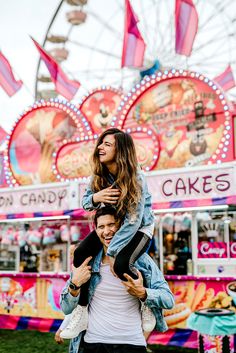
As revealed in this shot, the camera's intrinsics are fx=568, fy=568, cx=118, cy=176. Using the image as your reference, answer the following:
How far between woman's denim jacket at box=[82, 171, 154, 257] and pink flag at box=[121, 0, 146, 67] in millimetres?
8322

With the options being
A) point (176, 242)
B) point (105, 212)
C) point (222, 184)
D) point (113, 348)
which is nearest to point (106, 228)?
point (105, 212)

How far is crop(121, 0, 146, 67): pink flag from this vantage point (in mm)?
10203

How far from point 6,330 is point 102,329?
6.93 m

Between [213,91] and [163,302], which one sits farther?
[213,91]

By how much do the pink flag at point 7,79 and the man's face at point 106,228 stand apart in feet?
30.6

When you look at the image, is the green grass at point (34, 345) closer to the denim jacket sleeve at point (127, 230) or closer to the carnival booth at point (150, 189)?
the carnival booth at point (150, 189)

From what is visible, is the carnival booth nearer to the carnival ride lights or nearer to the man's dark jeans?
the carnival ride lights

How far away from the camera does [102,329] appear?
2135 mm

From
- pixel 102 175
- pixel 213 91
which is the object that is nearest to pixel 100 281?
pixel 102 175

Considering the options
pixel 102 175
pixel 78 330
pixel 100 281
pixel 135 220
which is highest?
pixel 102 175

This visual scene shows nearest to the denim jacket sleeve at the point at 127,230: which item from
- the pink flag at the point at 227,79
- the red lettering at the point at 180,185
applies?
the red lettering at the point at 180,185

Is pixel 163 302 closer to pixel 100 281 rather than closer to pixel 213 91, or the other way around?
pixel 100 281

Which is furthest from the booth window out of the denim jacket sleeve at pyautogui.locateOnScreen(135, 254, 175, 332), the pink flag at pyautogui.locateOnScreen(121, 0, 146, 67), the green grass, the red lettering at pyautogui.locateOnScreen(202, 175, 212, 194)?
the denim jacket sleeve at pyautogui.locateOnScreen(135, 254, 175, 332)

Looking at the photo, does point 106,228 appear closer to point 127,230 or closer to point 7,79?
point 127,230
